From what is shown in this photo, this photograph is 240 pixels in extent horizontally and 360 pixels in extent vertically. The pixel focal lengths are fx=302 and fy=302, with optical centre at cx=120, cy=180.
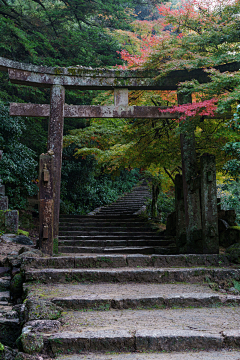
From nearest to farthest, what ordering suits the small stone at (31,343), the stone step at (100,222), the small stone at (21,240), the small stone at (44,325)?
the small stone at (31,343) < the small stone at (44,325) < the small stone at (21,240) < the stone step at (100,222)

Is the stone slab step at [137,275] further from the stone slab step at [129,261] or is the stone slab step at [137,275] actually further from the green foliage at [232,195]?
the green foliage at [232,195]

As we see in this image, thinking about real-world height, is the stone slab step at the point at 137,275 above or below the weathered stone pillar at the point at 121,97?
below

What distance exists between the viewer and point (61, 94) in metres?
7.34

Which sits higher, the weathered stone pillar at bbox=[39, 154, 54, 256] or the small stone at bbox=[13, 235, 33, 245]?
the weathered stone pillar at bbox=[39, 154, 54, 256]

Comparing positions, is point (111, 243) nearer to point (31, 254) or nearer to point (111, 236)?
point (111, 236)

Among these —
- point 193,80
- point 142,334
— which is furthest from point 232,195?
point 142,334

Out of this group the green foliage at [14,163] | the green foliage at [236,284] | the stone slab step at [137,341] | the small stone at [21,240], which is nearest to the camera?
the stone slab step at [137,341]

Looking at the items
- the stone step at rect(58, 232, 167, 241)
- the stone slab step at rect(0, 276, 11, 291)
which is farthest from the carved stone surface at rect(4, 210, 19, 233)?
the stone slab step at rect(0, 276, 11, 291)

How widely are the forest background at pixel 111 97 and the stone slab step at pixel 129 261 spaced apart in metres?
1.21

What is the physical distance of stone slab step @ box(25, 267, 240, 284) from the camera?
4496 millimetres

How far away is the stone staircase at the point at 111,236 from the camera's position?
7496 mm

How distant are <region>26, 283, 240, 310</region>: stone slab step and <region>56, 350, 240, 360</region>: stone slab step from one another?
920 mm

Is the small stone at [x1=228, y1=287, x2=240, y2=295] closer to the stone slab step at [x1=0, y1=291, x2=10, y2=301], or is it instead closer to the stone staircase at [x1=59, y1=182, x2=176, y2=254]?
the stone staircase at [x1=59, y1=182, x2=176, y2=254]

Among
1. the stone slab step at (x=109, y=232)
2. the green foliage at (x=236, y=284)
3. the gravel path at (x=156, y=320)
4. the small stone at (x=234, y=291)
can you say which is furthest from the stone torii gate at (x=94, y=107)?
the stone slab step at (x=109, y=232)
